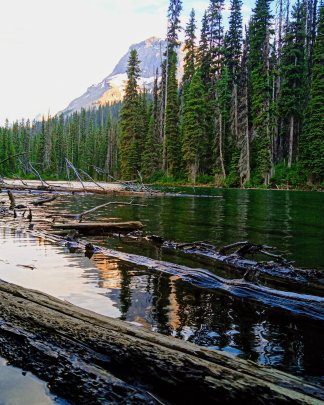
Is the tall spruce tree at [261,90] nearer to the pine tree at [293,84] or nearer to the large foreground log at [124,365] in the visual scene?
the pine tree at [293,84]

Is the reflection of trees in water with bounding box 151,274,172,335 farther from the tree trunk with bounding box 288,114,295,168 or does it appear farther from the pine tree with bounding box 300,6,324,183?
the tree trunk with bounding box 288,114,295,168

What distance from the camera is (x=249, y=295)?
562cm

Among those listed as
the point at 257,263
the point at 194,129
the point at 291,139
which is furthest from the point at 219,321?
the point at 194,129

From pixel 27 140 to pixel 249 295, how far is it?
123819mm

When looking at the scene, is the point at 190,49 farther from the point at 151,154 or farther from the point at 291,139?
the point at 291,139

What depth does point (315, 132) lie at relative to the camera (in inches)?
1662

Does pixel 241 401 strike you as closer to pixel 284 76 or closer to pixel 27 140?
pixel 284 76

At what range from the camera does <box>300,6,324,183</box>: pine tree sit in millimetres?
41062

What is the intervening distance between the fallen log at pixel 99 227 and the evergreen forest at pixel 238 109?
29.4 m

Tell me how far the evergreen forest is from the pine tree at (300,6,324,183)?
111 millimetres

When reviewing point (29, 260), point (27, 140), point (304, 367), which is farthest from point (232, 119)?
point (27, 140)

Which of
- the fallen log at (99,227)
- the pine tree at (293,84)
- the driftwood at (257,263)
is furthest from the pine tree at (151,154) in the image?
the driftwood at (257,263)

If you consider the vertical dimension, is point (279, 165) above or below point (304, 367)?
above

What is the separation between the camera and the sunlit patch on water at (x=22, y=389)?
9.11 feet
